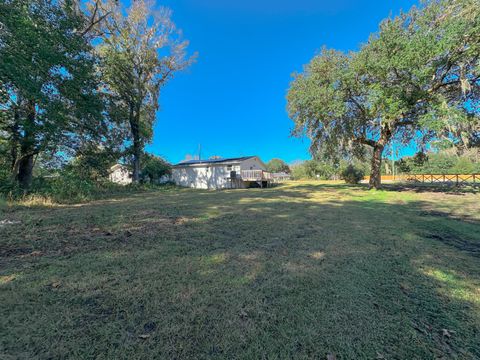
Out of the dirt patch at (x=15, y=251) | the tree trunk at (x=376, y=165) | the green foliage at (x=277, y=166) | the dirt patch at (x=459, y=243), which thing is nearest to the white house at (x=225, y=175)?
the tree trunk at (x=376, y=165)

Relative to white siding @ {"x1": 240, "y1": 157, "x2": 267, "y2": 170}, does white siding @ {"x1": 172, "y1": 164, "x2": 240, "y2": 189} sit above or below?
below

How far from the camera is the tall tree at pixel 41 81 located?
5.94 meters

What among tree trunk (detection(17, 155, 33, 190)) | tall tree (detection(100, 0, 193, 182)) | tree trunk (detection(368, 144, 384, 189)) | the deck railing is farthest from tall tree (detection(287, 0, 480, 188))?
tree trunk (detection(17, 155, 33, 190))

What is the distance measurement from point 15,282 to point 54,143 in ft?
29.5

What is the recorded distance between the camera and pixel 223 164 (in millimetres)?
19672

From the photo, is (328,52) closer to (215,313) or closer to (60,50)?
(60,50)

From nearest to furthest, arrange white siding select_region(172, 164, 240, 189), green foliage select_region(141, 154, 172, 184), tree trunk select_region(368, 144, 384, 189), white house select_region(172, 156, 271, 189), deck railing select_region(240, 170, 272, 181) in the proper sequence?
1. tree trunk select_region(368, 144, 384, 189)
2. deck railing select_region(240, 170, 272, 181)
3. white house select_region(172, 156, 271, 189)
4. white siding select_region(172, 164, 240, 189)
5. green foliage select_region(141, 154, 172, 184)

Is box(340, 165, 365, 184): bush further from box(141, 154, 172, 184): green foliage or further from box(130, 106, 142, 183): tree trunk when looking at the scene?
box(130, 106, 142, 183): tree trunk

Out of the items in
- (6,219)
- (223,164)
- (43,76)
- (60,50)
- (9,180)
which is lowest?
(6,219)

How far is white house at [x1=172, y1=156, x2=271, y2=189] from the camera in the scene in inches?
730

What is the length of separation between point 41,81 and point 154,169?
14.2 m

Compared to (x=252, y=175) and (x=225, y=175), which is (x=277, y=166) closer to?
(x=225, y=175)

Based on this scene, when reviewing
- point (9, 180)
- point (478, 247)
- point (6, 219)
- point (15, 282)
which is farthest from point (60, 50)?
point (478, 247)

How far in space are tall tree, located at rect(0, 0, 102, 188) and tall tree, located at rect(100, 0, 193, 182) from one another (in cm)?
409
